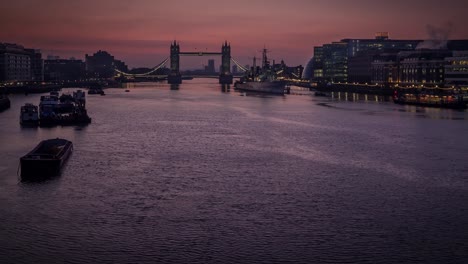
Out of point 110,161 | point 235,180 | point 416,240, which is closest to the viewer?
point 416,240

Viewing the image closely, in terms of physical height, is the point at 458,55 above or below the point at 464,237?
above

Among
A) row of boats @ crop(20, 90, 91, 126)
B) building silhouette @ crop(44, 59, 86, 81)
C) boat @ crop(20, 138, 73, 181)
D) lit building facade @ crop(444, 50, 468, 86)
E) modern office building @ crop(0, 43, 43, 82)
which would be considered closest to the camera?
boat @ crop(20, 138, 73, 181)

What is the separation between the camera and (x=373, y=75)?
109m

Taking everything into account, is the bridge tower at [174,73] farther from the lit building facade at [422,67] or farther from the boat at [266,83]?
the lit building facade at [422,67]

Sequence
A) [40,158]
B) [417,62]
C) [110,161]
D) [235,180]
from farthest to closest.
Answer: [417,62] < [110,161] < [40,158] < [235,180]

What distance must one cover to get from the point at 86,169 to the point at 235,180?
569 centimetres

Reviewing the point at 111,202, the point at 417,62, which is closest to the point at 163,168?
the point at 111,202

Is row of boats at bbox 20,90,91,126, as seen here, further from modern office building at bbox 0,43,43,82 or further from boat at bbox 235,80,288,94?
modern office building at bbox 0,43,43,82

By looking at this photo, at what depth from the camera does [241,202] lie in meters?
15.9

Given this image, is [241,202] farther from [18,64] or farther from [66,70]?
[66,70]

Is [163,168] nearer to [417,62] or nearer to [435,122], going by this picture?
[435,122]

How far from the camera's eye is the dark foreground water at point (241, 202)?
12.1 metres

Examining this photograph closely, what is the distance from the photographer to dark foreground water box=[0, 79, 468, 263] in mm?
12102

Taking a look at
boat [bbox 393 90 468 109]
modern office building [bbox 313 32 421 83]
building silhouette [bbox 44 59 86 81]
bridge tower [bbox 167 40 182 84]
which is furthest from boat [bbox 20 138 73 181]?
bridge tower [bbox 167 40 182 84]
